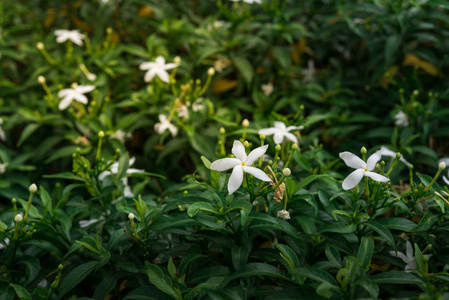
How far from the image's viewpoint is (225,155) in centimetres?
151

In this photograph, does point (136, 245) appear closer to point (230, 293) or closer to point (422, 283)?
point (230, 293)

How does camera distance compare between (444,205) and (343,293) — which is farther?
(444,205)

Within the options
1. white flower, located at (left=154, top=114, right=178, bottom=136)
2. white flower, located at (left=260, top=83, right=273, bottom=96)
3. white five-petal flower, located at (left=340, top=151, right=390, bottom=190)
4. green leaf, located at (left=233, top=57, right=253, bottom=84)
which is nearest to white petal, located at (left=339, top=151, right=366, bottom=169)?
white five-petal flower, located at (left=340, top=151, right=390, bottom=190)


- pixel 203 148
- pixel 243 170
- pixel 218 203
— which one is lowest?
pixel 203 148

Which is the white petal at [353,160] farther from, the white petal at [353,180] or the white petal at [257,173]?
the white petal at [257,173]

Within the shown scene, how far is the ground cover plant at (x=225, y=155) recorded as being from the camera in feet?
3.97

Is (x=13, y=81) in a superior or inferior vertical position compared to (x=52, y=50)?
inferior

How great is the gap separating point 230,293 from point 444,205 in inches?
28.2

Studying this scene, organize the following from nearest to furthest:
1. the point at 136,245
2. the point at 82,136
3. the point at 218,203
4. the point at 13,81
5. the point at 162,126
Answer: the point at 218,203 < the point at 136,245 < the point at 162,126 < the point at 82,136 < the point at 13,81

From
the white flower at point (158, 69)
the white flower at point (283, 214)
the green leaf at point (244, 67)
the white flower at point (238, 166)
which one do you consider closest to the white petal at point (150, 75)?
the white flower at point (158, 69)

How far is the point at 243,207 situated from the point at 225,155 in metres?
0.40

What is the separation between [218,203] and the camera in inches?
47.3

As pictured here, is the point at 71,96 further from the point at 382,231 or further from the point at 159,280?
the point at 382,231

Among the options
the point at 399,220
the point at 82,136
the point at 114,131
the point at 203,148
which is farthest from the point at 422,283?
the point at 82,136
